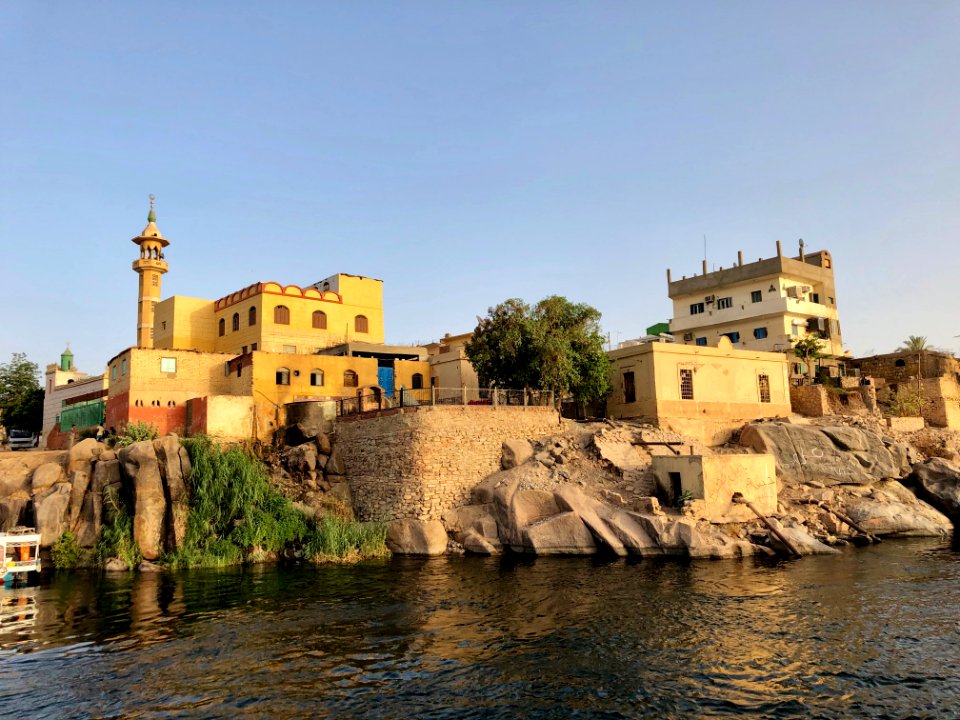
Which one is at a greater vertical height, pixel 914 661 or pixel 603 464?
pixel 603 464

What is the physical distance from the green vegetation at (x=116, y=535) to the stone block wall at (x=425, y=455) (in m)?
8.88

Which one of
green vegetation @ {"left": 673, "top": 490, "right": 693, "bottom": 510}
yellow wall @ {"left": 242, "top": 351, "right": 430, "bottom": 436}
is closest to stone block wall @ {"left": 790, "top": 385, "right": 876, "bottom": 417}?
green vegetation @ {"left": 673, "top": 490, "right": 693, "bottom": 510}

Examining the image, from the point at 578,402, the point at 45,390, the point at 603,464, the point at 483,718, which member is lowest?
the point at 483,718

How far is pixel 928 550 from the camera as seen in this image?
27.1 metres

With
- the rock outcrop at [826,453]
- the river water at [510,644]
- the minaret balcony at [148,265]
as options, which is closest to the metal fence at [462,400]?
the rock outcrop at [826,453]

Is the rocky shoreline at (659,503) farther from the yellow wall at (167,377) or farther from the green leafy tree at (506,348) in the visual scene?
the yellow wall at (167,377)

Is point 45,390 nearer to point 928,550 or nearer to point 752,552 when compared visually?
point 752,552

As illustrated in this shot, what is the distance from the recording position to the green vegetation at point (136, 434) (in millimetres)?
33656

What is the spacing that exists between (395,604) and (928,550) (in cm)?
1946

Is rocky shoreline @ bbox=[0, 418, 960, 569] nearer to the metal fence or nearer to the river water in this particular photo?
the metal fence

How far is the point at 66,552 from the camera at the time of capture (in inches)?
1105

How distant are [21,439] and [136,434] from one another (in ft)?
76.8

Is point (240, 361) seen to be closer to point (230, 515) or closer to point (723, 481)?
point (230, 515)

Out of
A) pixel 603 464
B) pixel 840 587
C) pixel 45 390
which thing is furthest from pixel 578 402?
pixel 45 390
